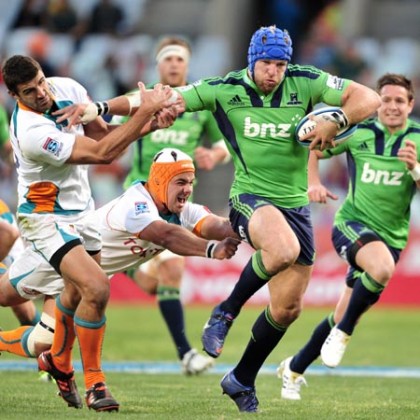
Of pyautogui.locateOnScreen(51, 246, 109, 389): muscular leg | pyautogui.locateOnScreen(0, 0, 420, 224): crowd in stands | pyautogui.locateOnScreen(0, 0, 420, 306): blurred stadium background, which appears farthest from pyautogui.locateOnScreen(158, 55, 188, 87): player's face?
pyautogui.locateOnScreen(0, 0, 420, 224): crowd in stands

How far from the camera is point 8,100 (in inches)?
886

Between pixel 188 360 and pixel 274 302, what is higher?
pixel 274 302

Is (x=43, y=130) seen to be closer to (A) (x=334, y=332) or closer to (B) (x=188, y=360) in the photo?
(A) (x=334, y=332)

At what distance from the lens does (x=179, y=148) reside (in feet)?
38.9

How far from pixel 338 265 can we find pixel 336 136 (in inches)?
435

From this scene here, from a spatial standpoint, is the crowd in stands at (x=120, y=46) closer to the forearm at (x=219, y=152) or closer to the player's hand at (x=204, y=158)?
the forearm at (x=219, y=152)

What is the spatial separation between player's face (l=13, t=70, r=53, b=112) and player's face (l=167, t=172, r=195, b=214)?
1180mm

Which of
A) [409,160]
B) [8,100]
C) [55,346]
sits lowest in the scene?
[8,100]

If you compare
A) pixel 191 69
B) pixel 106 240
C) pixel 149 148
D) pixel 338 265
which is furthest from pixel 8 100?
pixel 106 240

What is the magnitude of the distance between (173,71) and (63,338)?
12.9 feet

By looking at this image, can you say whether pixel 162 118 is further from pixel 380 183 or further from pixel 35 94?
pixel 380 183

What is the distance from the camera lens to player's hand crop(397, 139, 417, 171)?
9.77 meters

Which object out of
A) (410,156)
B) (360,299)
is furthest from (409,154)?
(360,299)

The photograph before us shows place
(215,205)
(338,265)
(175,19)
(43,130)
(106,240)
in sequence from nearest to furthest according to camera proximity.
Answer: (43,130) < (106,240) < (338,265) < (215,205) < (175,19)
